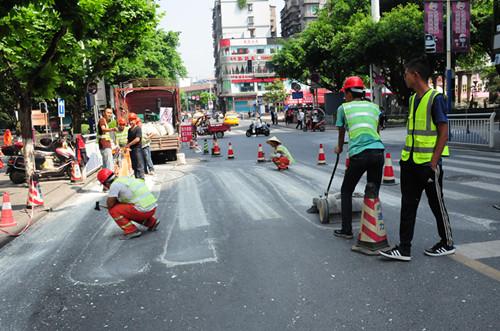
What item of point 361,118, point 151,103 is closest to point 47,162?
point 151,103

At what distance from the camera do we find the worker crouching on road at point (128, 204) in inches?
246

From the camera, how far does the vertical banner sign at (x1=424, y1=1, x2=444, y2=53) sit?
64.0 feet

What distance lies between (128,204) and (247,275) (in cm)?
243

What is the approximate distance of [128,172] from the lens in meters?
14.4

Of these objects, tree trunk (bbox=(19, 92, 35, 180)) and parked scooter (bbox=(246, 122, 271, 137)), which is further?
parked scooter (bbox=(246, 122, 271, 137))

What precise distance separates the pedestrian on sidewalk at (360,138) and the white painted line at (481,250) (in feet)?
3.71

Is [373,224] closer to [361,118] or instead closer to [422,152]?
[422,152]

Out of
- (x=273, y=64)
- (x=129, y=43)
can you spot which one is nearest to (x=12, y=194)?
(x=129, y=43)

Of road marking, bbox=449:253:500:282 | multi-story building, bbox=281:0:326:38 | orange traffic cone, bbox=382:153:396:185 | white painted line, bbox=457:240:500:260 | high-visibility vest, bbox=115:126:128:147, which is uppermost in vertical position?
multi-story building, bbox=281:0:326:38

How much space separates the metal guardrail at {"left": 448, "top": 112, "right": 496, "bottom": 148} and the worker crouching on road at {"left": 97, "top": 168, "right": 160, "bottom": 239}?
12.8 m

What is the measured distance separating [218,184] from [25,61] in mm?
5202

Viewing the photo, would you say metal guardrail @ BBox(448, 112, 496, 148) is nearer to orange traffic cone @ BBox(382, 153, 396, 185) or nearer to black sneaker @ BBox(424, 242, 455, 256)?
orange traffic cone @ BBox(382, 153, 396, 185)

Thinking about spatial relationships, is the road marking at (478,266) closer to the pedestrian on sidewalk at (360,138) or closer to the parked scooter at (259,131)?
the pedestrian on sidewalk at (360,138)

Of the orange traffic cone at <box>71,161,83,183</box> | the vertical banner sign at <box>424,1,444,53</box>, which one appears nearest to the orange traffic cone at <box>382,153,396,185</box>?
the orange traffic cone at <box>71,161,83,183</box>
